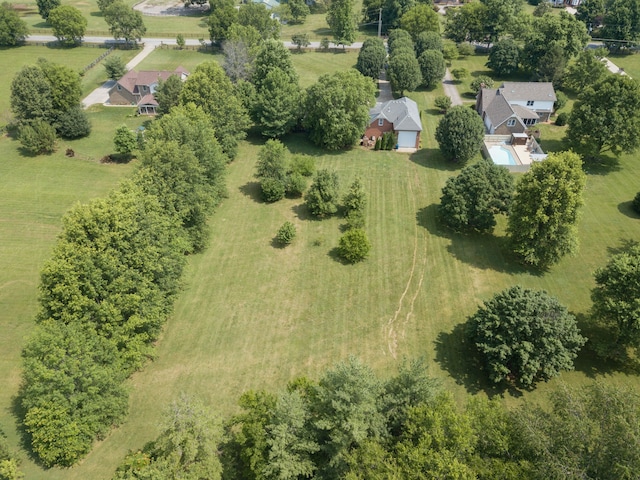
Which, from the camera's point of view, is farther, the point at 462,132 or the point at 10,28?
the point at 10,28

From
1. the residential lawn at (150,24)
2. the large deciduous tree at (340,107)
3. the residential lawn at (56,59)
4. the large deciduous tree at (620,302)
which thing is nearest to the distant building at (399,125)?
the large deciduous tree at (340,107)

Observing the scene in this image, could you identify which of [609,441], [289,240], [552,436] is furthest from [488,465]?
[289,240]

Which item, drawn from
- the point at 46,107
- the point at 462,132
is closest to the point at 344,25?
the point at 462,132

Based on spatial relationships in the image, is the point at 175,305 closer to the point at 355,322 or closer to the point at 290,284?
the point at 290,284

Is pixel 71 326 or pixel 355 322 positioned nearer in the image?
pixel 71 326

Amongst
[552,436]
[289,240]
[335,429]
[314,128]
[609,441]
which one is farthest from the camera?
[314,128]

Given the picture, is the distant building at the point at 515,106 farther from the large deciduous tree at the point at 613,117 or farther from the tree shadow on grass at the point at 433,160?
the tree shadow on grass at the point at 433,160

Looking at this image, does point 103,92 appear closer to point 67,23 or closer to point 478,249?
point 67,23
